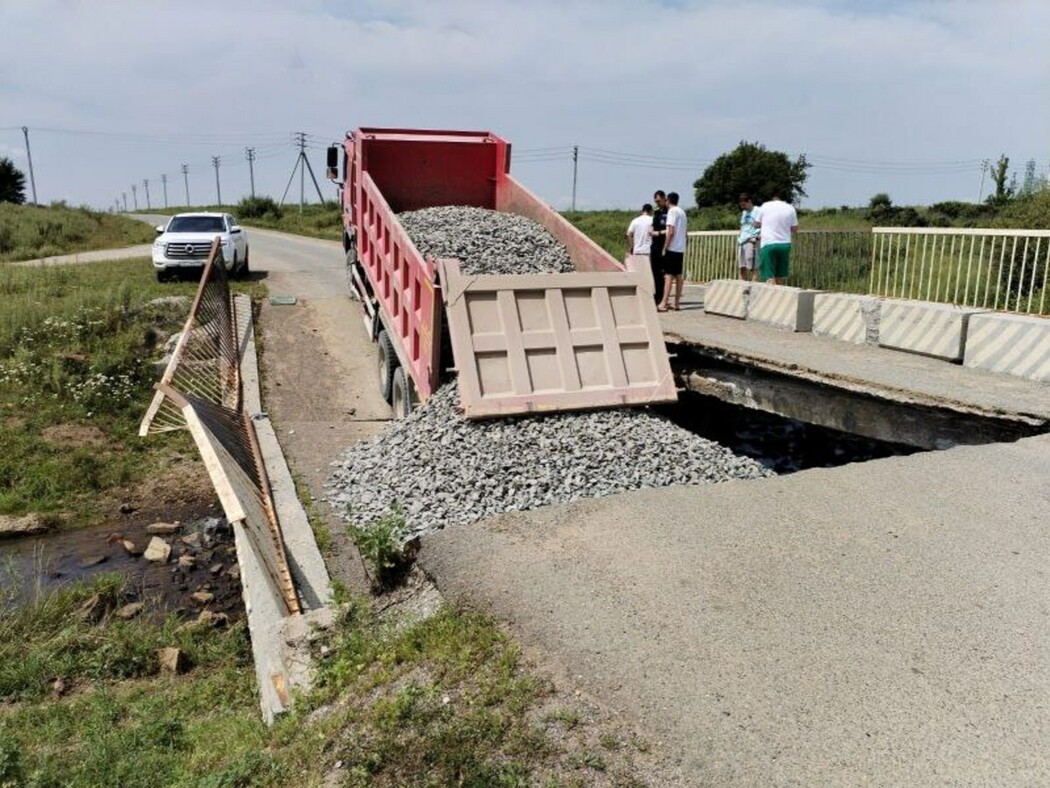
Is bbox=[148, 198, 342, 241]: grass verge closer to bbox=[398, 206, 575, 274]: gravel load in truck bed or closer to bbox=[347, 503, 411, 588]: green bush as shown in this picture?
bbox=[398, 206, 575, 274]: gravel load in truck bed

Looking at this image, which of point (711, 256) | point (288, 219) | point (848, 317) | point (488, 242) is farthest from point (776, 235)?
point (288, 219)

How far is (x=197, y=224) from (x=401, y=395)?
445 inches

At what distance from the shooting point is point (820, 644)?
11.8ft

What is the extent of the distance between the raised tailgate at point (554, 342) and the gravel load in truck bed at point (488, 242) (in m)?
1.46

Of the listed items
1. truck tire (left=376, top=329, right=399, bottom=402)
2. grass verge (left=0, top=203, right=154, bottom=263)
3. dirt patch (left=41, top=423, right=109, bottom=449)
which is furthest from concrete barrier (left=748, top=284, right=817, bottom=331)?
grass verge (left=0, top=203, right=154, bottom=263)

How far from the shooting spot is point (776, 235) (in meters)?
11.5

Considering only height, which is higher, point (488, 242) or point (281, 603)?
point (488, 242)

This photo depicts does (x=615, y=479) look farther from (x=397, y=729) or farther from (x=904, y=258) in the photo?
(x=904, y=258)

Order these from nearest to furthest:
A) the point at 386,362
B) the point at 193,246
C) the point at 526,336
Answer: the point at 526,336 → the point at 386,362 → the point at 193,246

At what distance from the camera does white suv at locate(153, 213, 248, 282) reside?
16438mm

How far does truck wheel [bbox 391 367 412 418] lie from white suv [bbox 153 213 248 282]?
8852 millimetres

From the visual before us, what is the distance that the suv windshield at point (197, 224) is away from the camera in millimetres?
17266

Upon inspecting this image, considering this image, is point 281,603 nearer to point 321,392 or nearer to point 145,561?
point 145,561

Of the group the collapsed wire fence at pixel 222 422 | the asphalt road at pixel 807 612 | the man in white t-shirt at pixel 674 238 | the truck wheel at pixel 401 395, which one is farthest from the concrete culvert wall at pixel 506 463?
the man in white t-shirt at pixel 674 238
